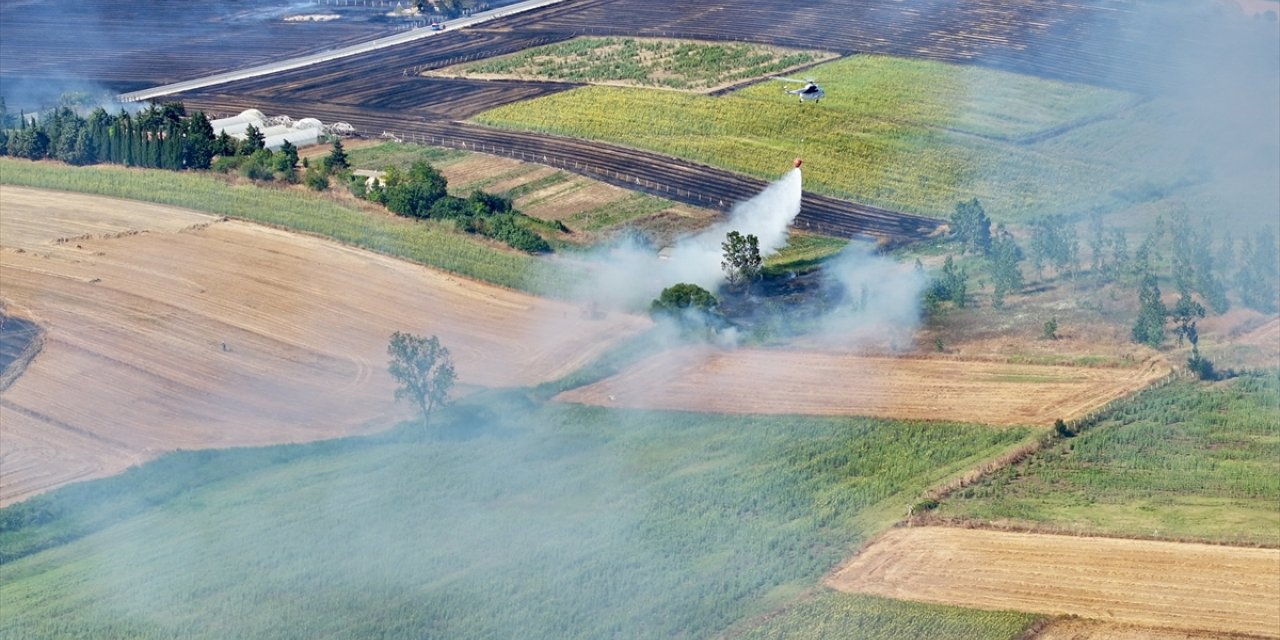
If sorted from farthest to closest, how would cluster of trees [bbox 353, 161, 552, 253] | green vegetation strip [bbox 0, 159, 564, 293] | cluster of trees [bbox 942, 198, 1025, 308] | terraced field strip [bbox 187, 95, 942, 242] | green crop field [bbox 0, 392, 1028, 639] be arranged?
terraced field strip [bbox 187, 95, 942, 242]
cluster of trees [bbox 353, 161, 552, 253]
green vegetation strip [bbox 0, 159, 564, 293]
cluster of trees [bbox 942, 198, 1025, 308]
green crop field [bbox 0, 392, 1028, 639]

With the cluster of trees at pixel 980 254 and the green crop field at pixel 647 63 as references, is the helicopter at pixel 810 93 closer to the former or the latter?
the green crop field at pixel 647 63

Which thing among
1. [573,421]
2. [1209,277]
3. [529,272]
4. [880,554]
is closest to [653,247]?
[529,272]

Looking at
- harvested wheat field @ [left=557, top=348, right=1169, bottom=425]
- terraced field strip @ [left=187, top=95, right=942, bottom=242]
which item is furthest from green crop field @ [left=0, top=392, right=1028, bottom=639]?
terraced field strip @ [left=187, top=95, right=942, bottom=242]

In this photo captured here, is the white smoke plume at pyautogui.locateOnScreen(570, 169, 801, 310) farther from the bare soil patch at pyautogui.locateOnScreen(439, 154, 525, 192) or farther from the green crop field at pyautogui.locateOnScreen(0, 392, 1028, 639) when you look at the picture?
the bare soil patch at pyautogui.locateOnScreen(439, 154, 525, 192)

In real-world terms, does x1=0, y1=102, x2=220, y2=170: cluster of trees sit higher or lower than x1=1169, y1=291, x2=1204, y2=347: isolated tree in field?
higher

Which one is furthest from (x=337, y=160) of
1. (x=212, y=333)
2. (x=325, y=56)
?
(x=325, y=56)

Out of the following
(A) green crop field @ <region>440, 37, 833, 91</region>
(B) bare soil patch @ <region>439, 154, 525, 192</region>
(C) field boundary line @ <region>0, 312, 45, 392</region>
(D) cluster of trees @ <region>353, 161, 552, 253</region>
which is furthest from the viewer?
(A) green crop field @ <region>440, 37, 833, 91</region>

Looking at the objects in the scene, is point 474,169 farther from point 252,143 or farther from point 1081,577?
point 1081,577
